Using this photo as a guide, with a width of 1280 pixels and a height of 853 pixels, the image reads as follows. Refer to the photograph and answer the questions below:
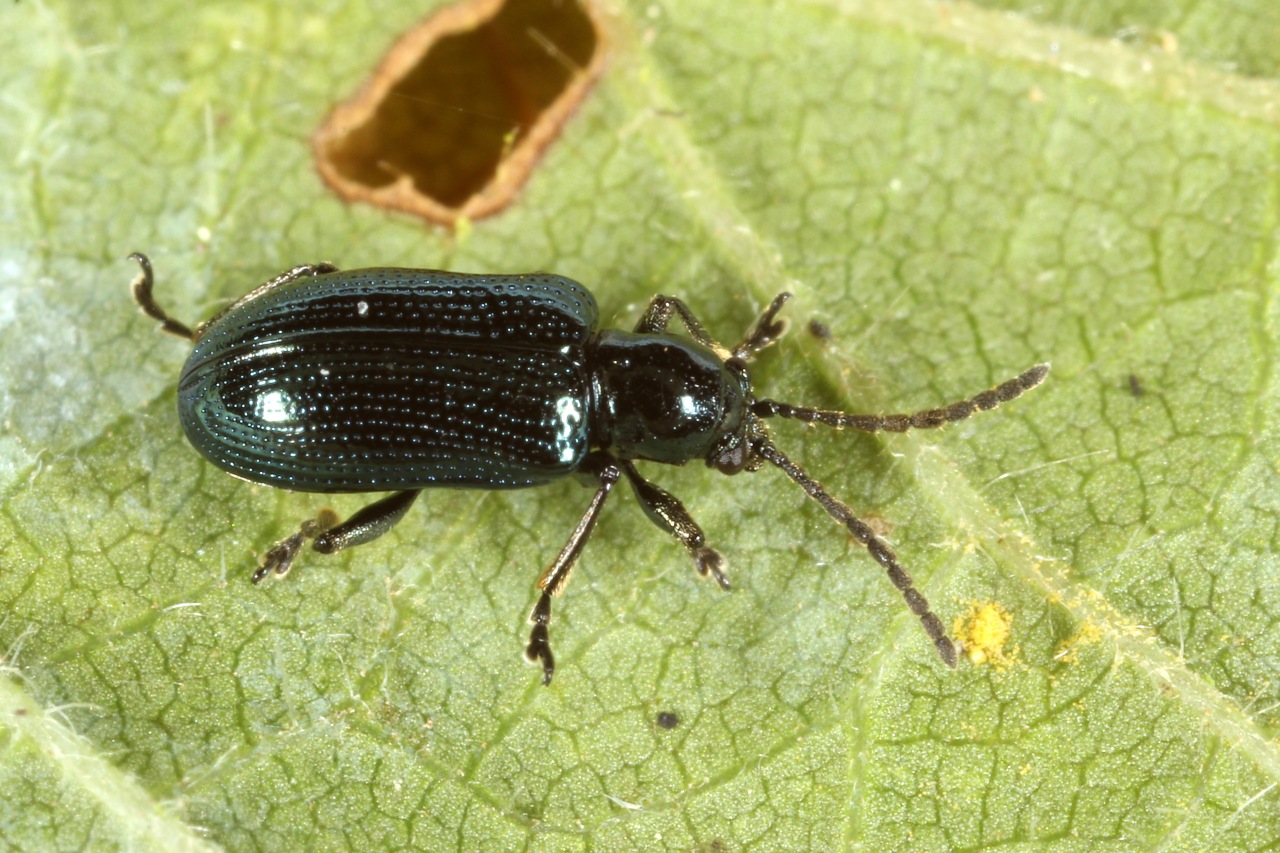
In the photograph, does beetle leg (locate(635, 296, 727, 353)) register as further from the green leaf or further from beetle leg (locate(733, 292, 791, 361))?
the green leaf

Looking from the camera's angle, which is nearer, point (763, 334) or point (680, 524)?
point (680, 524)

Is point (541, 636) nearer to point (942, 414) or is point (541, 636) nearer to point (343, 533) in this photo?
point (343, 533)

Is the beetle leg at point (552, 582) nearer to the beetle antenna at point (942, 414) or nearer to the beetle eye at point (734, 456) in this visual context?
the beetle eye at point (734, 456)

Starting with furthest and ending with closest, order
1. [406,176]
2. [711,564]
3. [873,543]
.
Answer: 1. [406,176]
2. [711,564]
3. [873,543]

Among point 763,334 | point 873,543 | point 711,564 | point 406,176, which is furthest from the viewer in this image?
point 406,176

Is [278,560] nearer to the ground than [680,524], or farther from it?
nearer to the ground

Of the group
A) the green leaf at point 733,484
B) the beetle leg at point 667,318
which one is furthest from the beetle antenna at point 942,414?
the beetle leg at point 667,318

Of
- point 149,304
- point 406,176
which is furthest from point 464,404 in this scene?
point 149,304

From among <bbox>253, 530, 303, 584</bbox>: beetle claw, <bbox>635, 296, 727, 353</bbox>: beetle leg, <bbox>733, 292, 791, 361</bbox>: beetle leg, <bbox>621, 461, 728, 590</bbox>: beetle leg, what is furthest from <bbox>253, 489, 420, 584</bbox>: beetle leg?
<bbox>733, 292, 791, 361</bbox>: beetle leg
